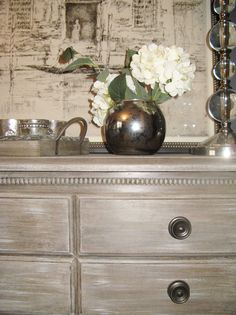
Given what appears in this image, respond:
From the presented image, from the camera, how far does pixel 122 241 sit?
32.7 inches

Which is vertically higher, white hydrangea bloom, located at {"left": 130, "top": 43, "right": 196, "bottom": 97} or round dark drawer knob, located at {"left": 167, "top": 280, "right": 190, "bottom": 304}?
white hydrangea bloom, located at {"left": 130, "top": 43, "right": 196, "bottom": 97}

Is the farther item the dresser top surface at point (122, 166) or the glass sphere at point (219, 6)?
the glass sphere at point (219, 6)

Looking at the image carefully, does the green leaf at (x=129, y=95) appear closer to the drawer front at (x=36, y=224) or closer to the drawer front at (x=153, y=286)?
the drawer front at (x=36, y=224)

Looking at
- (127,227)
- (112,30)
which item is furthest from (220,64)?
(127,227)

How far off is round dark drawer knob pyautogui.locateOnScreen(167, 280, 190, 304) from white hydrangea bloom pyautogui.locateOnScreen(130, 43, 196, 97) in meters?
0.61

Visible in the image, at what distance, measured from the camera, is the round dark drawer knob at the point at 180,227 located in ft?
2.70

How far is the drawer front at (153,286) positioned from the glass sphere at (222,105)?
2.09ft

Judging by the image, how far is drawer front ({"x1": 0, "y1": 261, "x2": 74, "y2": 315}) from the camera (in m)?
0.84

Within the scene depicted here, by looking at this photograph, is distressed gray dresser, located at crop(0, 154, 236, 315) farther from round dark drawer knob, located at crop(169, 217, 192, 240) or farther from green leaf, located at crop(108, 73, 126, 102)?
green leaf, located at crop(108, 73, 126, 102)

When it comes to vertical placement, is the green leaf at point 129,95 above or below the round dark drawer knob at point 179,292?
above

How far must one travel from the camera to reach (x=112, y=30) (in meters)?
1.40

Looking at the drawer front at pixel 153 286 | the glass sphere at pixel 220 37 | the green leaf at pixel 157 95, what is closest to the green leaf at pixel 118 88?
the green leaf at pixel 157 95

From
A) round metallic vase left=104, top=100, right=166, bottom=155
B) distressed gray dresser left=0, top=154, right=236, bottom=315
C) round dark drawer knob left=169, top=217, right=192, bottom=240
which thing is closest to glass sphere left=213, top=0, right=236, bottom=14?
round metallic vase left=104, top=100, right=166, bottom=155

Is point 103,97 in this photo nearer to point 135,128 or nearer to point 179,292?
point 135,128
